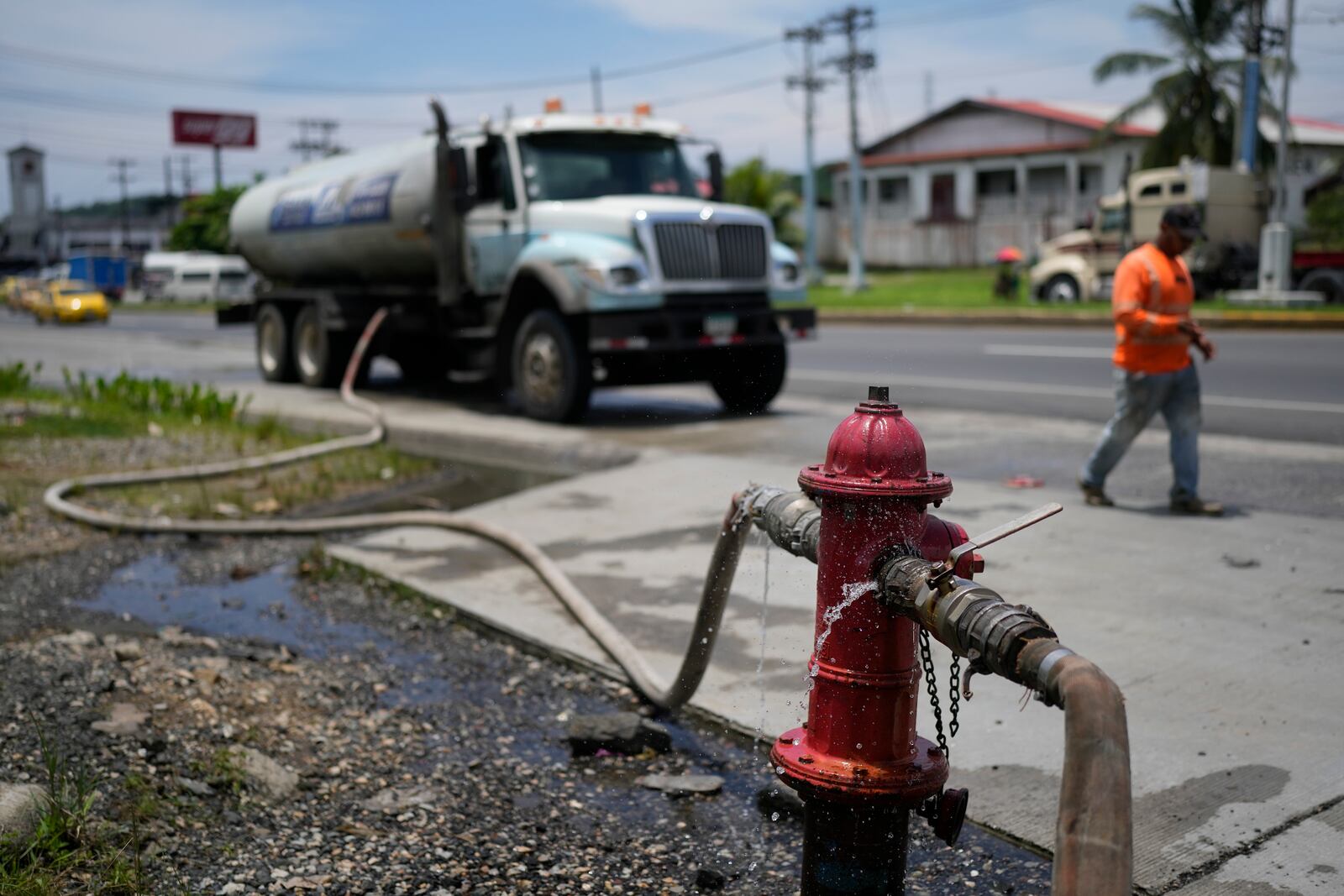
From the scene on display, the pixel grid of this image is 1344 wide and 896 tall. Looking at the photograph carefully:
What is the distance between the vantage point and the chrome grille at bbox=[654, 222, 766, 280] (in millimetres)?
10719

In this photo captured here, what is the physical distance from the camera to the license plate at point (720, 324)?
10.7 metres

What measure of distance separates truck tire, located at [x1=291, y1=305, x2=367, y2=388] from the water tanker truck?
129 millimetres

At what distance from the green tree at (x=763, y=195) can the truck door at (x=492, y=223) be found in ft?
129

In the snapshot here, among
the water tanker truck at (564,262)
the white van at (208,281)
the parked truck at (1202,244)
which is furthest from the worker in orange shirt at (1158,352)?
the white van at (208,281)

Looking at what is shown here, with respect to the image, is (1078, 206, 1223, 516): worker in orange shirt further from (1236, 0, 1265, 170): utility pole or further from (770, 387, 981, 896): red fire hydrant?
(1236, 0, 1265, 170): utility pole

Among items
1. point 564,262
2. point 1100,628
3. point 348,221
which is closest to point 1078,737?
point 1100,628

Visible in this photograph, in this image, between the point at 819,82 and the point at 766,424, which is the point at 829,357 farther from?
the point at 819,82

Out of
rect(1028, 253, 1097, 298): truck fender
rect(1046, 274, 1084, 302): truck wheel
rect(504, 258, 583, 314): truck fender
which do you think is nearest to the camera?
rect(504, 258, 583, 314): truck fender

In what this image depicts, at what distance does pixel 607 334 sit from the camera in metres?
10.4

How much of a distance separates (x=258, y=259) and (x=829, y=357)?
7.58 m

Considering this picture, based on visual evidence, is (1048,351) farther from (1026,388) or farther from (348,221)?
(348,221)

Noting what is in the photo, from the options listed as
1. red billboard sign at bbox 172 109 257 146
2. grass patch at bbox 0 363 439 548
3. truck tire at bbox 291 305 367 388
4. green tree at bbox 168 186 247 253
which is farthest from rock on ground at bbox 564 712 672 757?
red billboard sign at bbox 172 109 257 146

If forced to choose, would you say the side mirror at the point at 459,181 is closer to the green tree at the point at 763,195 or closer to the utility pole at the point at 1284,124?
the utility pole at the point at 1284,124

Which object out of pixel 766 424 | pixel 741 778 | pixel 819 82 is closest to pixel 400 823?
pixel 741 778
